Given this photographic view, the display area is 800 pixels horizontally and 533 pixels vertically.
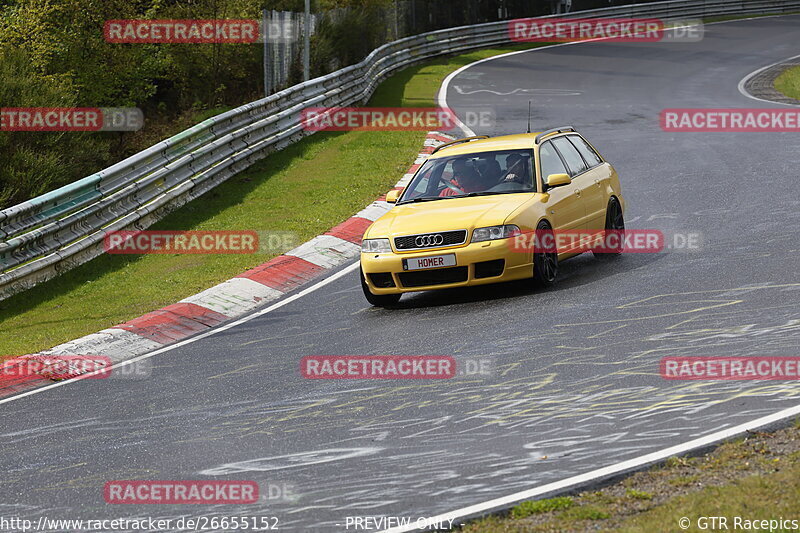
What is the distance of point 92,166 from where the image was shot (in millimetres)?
18078

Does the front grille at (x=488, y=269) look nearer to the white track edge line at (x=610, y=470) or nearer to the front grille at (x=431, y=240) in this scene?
the front grille at (x=431, y=240)

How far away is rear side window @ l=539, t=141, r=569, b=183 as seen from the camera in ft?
40.1

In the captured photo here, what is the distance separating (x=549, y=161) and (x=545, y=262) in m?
1.56

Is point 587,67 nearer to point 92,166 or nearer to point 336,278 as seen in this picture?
point 92,166

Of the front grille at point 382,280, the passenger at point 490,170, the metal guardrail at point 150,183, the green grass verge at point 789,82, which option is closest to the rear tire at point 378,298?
the front grille at point 382,280

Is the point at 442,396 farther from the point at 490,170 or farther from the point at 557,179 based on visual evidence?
the point at 490,170

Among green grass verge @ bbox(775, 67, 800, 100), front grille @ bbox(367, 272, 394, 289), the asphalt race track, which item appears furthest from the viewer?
green grass verge @ bbox(775, 67, 800, 100)

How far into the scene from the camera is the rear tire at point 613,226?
12875 mm

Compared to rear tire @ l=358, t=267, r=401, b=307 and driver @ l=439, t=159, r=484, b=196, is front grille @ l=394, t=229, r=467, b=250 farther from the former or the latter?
driver @ l=439, t=159, r=484, b=196

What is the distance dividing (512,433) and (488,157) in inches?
229

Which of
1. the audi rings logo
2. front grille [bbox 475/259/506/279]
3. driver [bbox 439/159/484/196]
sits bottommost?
front grille [bbox 475/259/506/279]

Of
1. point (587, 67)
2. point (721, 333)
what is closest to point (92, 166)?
point (721, 333)

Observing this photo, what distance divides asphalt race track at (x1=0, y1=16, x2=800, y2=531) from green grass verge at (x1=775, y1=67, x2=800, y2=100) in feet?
45.9

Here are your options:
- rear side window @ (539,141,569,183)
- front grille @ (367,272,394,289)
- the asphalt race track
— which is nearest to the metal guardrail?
the asphalt race track
